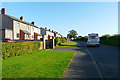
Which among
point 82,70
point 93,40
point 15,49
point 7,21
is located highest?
point 7,21

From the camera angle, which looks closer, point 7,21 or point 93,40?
point 93,40

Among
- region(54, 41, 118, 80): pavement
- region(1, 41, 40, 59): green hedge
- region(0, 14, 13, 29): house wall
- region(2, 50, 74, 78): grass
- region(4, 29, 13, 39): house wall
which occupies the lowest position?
region(54, 41, 118, 80): pavement

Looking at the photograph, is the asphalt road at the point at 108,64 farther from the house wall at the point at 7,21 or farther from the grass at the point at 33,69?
the house wall at the point at 7,21

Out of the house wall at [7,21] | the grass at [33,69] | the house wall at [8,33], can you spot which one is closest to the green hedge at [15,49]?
the grass at [33,69]

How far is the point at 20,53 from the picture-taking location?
1017 centimetres

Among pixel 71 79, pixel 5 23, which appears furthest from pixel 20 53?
pixel 5 23

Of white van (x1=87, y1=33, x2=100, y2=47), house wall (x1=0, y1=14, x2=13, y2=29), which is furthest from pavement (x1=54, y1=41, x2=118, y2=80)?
house wall (x1=0, y1=14, x2=13, y2=29)

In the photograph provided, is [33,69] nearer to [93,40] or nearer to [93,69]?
[93,69]

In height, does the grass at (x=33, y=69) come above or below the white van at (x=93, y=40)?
below

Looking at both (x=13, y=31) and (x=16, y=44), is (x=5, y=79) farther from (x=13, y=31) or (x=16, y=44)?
(x=13, y=31)

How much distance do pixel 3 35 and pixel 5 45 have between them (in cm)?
1980

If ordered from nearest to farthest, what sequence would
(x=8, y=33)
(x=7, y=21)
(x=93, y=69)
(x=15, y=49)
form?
(x=93, y=69) → (x=15, y=49) → (x=8, y=33) → (x=7, y=21)

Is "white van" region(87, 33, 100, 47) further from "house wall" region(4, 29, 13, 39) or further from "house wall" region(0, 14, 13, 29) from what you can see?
"house wall" region(0, 14, 13, 29)

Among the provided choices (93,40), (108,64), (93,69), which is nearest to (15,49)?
(93,69)
